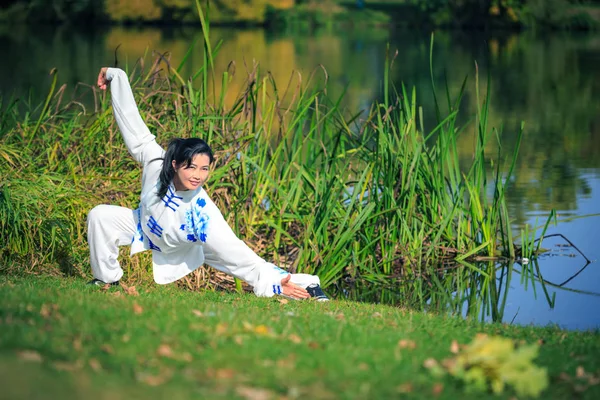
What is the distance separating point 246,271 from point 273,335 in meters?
1.65

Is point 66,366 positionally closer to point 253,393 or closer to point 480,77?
point 253,393

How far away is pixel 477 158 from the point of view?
30.0 ft

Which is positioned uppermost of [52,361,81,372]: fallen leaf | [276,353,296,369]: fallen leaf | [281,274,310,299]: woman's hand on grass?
[52,361,81,372]: fallen leaf

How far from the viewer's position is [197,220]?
6.55 m

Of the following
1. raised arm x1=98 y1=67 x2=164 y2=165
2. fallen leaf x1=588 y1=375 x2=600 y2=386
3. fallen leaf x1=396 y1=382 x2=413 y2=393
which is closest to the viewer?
fallen leaf x1=396 y1=382 x2=413 y2=393

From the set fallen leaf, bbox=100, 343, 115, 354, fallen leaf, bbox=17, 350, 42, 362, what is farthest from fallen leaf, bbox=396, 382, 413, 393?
fallen leaf, bbox=17, 350, 42, 362

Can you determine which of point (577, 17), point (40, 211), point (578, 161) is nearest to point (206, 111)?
point (40, 211)

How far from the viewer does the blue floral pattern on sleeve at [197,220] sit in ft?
21.5

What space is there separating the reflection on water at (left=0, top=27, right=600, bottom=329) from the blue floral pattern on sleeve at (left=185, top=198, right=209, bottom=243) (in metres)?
2.43

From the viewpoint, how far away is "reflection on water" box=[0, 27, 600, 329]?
1172 cm

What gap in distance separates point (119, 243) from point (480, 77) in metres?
25.6

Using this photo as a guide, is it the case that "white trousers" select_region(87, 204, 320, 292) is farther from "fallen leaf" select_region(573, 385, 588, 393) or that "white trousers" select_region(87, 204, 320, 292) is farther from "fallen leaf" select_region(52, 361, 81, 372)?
"fallen leaf" select_region(573, 385, 588, 393)

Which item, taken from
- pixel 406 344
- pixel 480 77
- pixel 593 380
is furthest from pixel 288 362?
pixel 480 77

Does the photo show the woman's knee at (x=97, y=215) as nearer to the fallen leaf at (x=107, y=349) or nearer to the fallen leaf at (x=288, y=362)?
the fallen leaf at (x=107, y=349)
